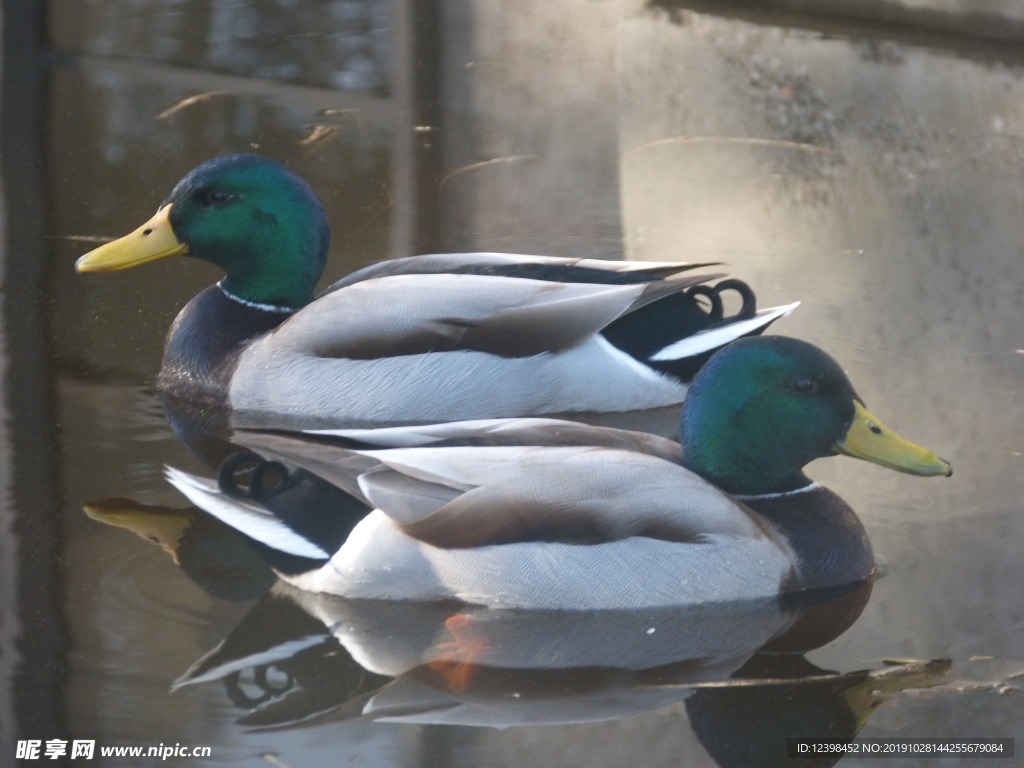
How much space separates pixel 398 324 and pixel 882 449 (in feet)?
6.89

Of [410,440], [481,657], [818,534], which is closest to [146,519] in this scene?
[410,440]

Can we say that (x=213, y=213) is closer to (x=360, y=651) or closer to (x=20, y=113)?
(x=360, y=651)

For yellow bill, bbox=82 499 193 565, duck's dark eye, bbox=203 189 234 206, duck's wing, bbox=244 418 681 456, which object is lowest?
yellow bill, bbox=82 499 193 565

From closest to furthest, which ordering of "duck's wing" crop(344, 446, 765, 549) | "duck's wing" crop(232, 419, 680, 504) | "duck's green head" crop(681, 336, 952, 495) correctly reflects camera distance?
1. "duck's wing" crop(344, 446, 765, 549)
2. "duck's wing" crop(232, 419, 680, 504)
3. "duck's green head" crop(681, 336, 952, 495)

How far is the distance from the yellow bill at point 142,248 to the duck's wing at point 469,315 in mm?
794

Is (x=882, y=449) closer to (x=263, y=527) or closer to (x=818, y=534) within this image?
(x=818, y=534)

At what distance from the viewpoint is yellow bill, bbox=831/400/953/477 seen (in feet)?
14.9

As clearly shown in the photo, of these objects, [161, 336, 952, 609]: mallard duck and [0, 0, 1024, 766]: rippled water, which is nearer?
[0, 0, 1024, 766]: rippled water

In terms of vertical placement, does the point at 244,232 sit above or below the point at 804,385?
above

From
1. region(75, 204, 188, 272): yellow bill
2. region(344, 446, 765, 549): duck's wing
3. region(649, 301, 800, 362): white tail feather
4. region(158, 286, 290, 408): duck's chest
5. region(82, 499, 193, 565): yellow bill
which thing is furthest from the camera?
region(75, 204, 188, 272): yellow bill

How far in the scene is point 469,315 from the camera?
19.7ft

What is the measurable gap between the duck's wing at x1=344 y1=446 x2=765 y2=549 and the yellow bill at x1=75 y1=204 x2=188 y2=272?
2.46 m

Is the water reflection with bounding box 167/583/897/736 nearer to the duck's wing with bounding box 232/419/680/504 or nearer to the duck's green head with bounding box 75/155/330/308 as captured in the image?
the duck's wing with bounding box 232/419/680/504

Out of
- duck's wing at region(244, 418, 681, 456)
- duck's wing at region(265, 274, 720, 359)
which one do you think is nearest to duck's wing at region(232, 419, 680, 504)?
duck's wing at region(244, 418, 681, 456)
